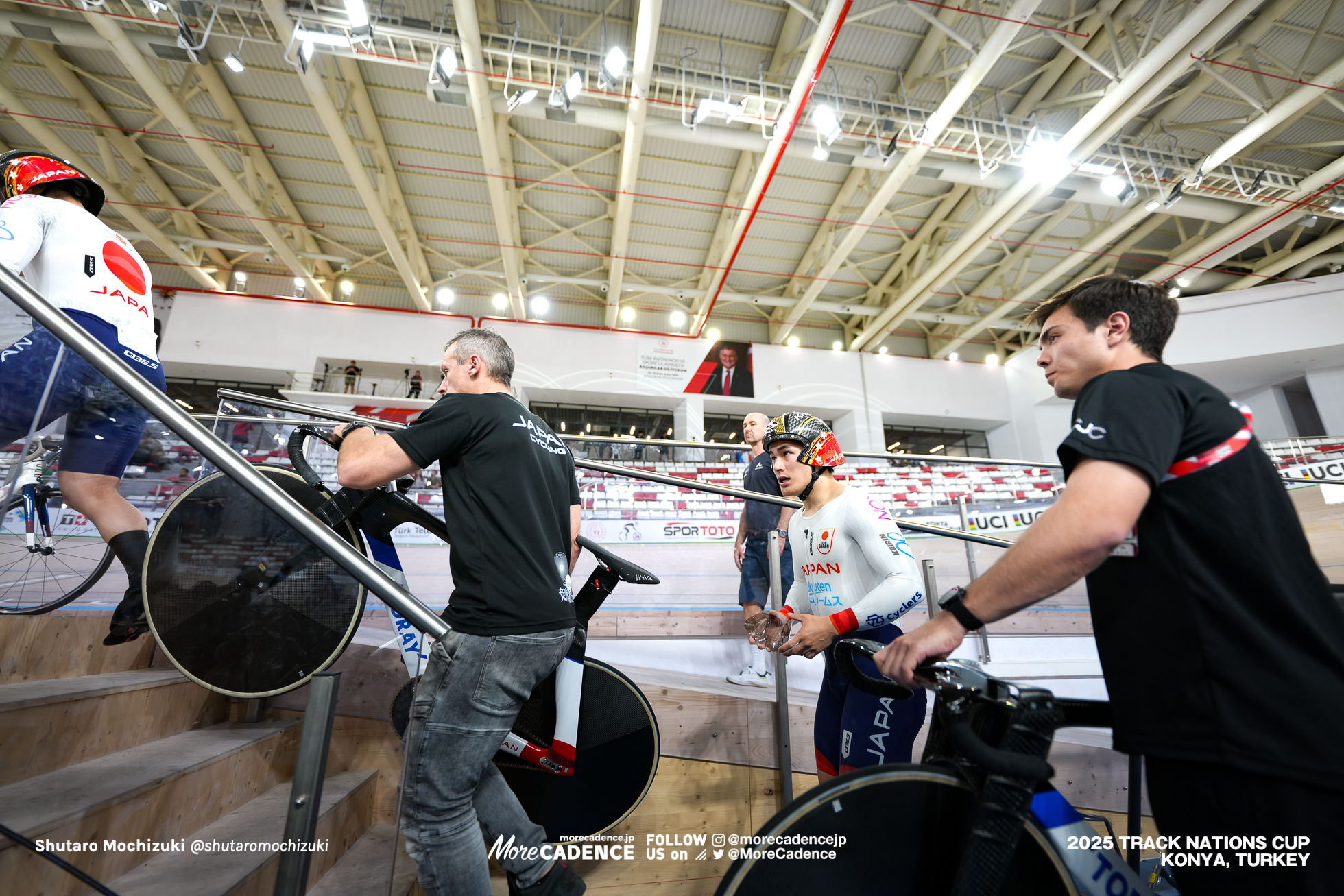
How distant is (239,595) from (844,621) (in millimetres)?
2029

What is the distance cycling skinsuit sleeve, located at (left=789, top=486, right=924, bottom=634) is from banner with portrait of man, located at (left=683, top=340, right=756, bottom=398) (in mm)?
12031

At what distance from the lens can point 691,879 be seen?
212cm

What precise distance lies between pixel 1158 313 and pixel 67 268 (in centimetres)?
294

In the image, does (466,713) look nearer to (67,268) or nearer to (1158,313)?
(1158,313)

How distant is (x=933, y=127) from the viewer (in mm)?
7863

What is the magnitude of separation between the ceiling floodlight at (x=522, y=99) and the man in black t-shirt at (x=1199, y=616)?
7.91 meters

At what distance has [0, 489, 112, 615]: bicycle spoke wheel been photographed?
A: 139 centimetres

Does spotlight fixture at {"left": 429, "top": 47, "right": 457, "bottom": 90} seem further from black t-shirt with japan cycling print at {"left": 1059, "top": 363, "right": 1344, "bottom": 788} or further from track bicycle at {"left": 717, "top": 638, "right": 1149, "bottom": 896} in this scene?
track bicycle at {"left": 717, "top": 638, "right": 1149, "bottom": 896}

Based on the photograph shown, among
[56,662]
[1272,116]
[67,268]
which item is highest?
[1272,116]

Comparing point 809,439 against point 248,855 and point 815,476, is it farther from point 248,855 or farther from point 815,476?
point 248,855

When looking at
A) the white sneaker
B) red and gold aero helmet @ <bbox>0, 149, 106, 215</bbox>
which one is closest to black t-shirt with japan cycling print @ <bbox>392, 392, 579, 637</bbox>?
red and gold aero helmet @ <bbox>0, 149, 106, 215</bbox>

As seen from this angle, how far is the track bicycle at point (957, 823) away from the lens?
2.96ft

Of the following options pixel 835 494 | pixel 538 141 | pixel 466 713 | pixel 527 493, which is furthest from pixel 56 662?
pixel 538 141

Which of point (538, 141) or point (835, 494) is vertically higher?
point (538, 141)
